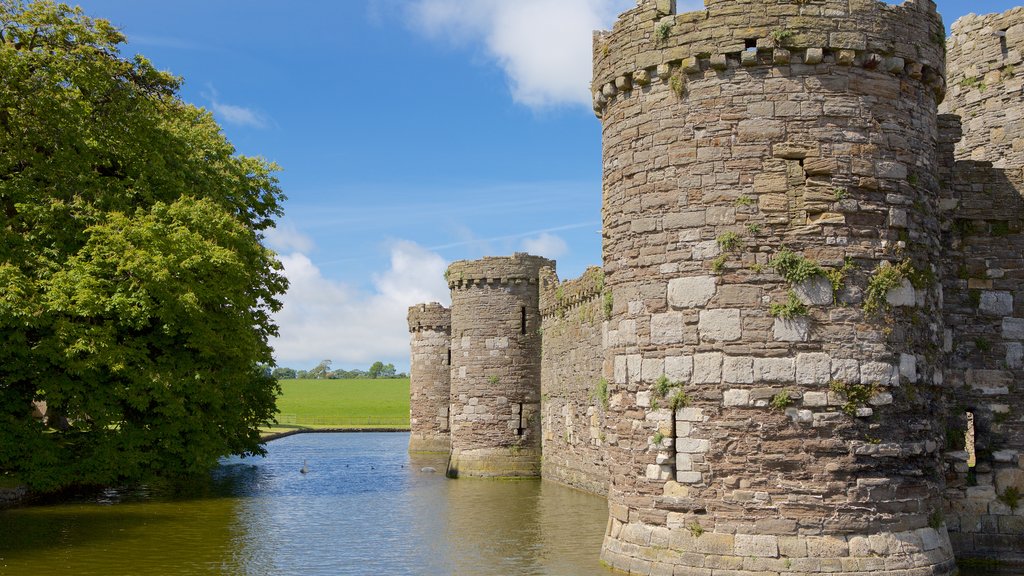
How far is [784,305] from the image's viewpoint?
1227 centimetres

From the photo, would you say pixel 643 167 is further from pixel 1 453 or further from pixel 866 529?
pixel 1 453

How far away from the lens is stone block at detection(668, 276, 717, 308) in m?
12.5

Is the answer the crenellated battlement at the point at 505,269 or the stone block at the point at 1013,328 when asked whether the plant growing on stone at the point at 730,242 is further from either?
the crenellated battlement at the point at 505,269

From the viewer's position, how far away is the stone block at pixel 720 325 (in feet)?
40.5

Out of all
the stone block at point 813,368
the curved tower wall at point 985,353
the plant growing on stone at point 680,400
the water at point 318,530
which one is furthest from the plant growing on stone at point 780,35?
the water at point 318,530

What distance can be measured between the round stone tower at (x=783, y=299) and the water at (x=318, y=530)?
109 inches

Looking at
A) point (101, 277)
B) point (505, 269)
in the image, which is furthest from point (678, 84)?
point (505, 269)

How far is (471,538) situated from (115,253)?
10.8 metres

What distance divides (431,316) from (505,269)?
471 inches

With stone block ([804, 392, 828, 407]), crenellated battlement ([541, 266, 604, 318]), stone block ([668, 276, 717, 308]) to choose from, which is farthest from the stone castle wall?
stone block ([804, 392, 828, 407])

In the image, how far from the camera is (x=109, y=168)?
26.1 metres

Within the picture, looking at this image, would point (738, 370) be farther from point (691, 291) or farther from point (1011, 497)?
point (1011, 497)

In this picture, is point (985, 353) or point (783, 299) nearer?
point (783, 299)

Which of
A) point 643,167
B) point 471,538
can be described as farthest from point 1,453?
point 643,167
